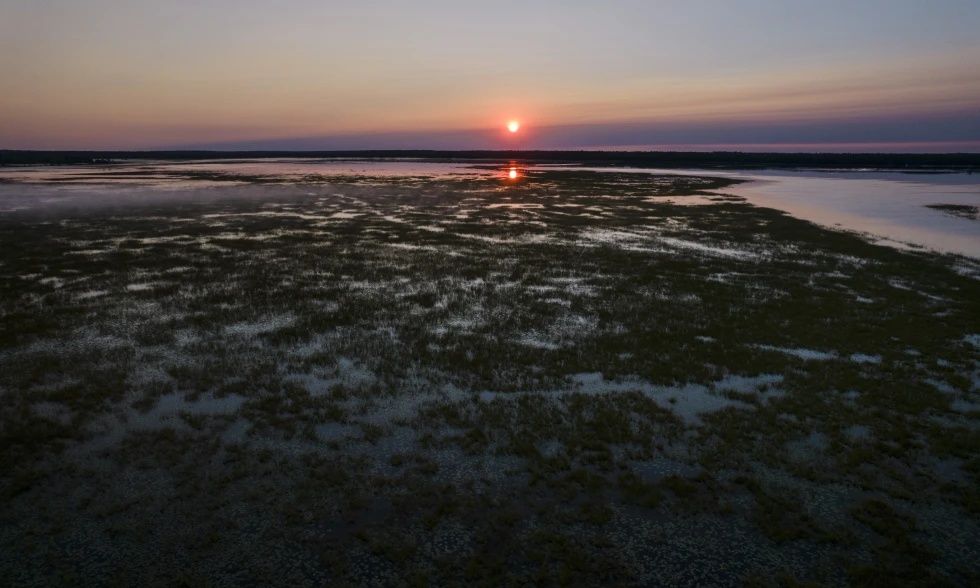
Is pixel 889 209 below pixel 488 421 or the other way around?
the other way around

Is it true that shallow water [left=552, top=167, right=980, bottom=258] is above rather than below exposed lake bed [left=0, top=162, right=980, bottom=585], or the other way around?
above

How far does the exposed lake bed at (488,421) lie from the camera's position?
781 cm

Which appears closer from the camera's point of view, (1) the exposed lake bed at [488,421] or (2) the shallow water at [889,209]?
(1) the exposed lake bed at [488,421]

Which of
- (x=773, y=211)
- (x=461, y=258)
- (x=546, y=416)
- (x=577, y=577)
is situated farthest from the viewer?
(x=773, y=211)

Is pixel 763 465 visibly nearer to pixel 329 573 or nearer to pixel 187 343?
pixel 329 573

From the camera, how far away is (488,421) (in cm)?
1165

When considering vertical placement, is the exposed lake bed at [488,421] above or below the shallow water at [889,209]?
below

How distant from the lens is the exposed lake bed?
7809 millimetres

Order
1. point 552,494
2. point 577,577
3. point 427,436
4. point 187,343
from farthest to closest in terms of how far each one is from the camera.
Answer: point 187,343
point 427,436
point 552,494
point 577,577

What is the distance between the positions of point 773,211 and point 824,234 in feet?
A: 43.1

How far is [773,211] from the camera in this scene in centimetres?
4844

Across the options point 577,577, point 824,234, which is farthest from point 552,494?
point 824,234

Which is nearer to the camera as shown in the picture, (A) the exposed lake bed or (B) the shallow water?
(A) the exposed lake bed

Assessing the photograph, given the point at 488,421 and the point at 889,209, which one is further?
the point at 889,209
